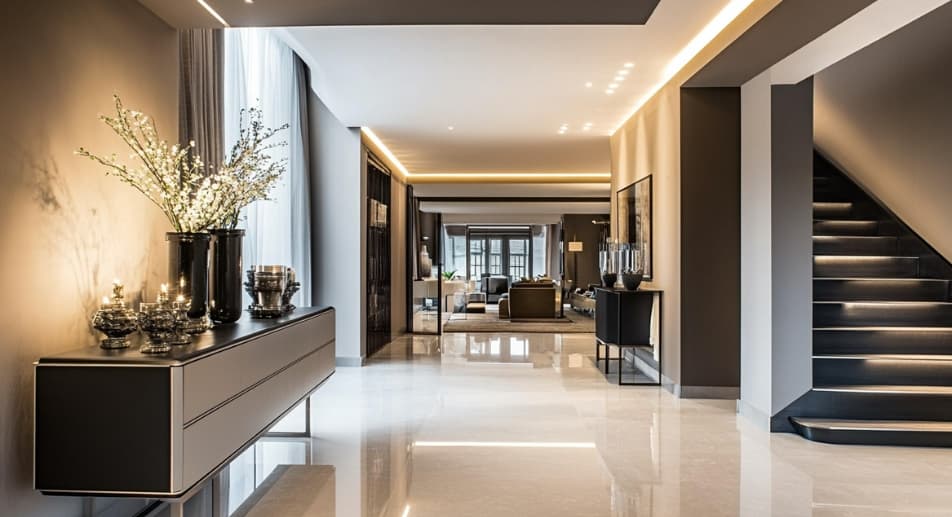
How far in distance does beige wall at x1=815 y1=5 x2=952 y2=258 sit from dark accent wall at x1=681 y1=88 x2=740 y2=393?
1.66m

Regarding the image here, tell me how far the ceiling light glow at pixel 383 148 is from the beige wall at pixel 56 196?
4.87 meters

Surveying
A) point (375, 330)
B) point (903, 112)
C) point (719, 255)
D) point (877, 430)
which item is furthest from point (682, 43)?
point (375, 330)

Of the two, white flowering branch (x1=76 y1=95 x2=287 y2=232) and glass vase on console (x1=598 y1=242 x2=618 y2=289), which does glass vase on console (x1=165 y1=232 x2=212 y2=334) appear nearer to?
white flowering branch (x1=76 y1=95 x2=287 y2=232)

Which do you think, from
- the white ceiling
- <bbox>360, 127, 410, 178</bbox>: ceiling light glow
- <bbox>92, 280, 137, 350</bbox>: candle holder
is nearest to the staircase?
the white ceiling

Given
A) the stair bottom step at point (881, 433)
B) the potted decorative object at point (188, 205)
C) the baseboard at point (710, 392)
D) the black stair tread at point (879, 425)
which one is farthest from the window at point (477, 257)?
the potted decorative object at point (188, 205)

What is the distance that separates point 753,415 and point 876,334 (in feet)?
3.96

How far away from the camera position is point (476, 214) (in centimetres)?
1966

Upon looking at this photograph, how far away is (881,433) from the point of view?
14.7ft

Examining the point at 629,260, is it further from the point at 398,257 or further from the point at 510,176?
the point at 510,176

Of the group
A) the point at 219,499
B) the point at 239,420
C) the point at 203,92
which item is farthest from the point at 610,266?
the point at 239,420

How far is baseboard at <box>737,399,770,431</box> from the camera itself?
483cm

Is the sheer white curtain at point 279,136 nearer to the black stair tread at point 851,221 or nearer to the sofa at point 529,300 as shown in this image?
the black stair tread at point 851,221

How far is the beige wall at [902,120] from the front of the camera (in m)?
5.74

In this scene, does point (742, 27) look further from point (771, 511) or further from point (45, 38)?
point (45, 38)
